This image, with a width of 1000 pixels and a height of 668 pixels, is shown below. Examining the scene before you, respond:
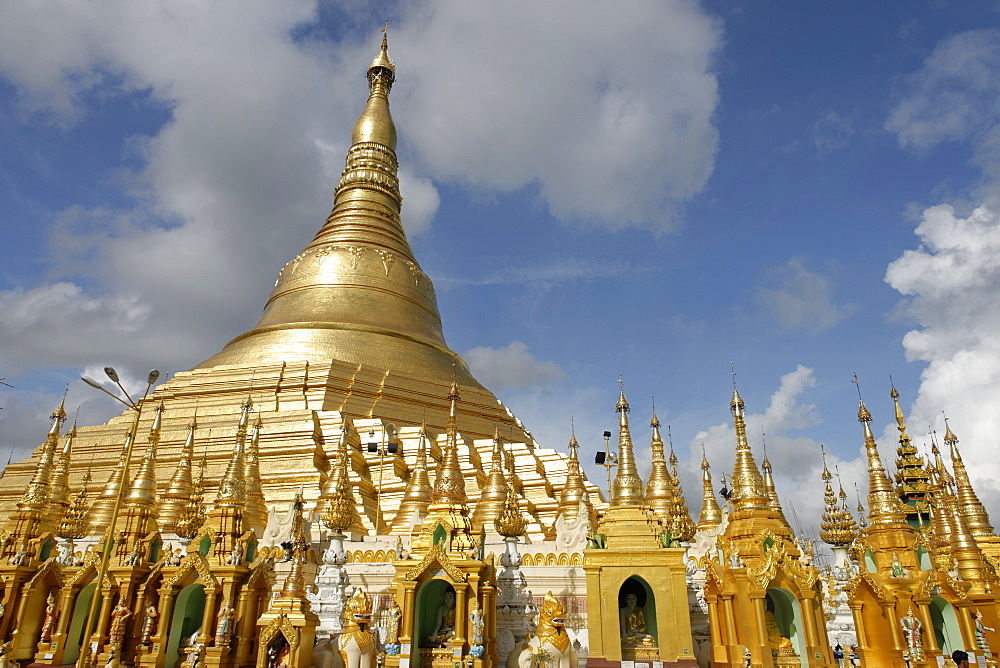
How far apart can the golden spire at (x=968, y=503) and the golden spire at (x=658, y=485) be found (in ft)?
27.7

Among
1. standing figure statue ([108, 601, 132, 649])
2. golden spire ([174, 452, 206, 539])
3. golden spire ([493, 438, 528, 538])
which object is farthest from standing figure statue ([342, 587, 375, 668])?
golden spire ([174, 452, 206, 539])

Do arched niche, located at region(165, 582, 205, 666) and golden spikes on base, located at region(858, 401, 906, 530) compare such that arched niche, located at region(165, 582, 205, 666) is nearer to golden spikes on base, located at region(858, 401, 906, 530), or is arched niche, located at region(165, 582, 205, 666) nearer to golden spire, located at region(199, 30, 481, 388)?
golden spikes on base, located at region(858, 401, 906, 530)

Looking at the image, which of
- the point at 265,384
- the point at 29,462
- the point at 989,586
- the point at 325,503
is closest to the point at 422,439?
the point at 325,503

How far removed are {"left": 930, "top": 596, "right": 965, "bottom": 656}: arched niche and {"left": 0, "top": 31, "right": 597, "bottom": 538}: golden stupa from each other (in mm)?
9299

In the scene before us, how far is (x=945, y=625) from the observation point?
14.5 m

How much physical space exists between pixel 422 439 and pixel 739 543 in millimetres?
10080

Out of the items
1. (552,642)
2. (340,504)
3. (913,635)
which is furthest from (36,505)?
(913,635)

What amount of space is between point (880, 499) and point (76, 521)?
64.7 feet

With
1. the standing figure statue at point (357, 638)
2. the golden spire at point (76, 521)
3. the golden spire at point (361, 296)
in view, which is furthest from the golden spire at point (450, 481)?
the golden spire at point (361, 296)

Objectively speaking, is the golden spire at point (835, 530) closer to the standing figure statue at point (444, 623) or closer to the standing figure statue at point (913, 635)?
the standing figure statue at point (913, 635)

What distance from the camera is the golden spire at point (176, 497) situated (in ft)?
62.0

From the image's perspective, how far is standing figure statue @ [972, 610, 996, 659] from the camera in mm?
13398

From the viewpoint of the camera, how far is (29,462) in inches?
1011

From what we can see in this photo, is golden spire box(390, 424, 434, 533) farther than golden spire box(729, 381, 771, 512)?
Yes
